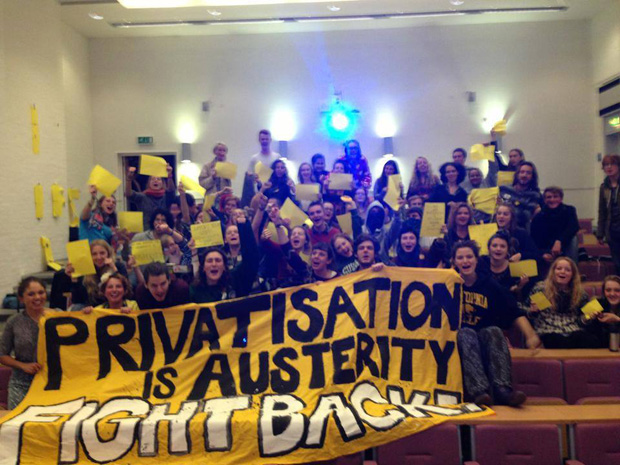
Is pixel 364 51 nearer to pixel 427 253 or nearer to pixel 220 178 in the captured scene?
pixel 220 178

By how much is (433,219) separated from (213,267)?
2.12 meters

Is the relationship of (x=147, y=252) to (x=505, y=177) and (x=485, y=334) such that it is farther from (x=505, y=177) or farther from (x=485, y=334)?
(x=505, y=177)

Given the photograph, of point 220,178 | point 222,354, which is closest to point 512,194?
point 220,178

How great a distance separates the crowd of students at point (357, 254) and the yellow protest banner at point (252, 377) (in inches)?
6.8

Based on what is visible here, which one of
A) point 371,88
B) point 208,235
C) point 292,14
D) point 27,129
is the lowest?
point 208,235

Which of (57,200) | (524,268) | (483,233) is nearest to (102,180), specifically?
(483,233)

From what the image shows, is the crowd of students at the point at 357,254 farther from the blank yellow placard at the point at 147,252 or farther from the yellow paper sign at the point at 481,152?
the yellow paper sign at the point at 481,152

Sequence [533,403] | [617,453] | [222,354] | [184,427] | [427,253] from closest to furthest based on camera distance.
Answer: [617,453] < [184,427] < [533,403] < [222,354] < [427,253]

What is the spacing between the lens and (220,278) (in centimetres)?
451

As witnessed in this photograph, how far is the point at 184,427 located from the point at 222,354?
25.9 inches

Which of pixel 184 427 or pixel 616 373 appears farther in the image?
pixel 616 373

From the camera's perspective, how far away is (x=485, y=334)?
3891 millimetres

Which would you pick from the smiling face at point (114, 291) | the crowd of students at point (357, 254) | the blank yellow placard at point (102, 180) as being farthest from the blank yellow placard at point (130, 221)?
the smiling face at point (114, 291)

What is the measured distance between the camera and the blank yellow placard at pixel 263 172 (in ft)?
21.2
